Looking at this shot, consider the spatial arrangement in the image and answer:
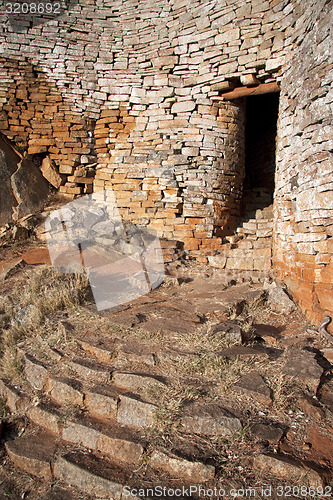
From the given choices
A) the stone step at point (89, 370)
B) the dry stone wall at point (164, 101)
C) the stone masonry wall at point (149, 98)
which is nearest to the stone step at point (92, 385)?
the stone step at point (89, 370)

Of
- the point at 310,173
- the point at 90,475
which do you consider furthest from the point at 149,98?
the point at 90,475

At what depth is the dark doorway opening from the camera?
779 centimetres

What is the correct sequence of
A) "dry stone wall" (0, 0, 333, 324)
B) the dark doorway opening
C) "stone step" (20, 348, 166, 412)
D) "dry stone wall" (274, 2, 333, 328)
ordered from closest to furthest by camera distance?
"stone step" (20, 348, 166, 412) < "dry stone wall" (274, 2, 333, 328) < "dry stone wall" (0, 0, 333, 324) < the dark doorway opening

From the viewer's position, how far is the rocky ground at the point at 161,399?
1895 millimetres

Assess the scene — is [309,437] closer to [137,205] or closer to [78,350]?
[78,350]

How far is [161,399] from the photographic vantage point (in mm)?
2279

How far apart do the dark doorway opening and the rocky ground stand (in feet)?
15.6

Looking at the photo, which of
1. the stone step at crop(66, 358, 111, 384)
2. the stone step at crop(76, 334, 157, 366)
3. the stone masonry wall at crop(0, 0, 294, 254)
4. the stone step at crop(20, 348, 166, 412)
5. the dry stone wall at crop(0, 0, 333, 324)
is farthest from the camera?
the stone masonry wall at crop(0, 0, 294, 254)

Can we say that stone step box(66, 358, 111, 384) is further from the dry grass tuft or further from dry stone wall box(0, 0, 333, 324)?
dry stone wall box(0, 0, 333, 324)

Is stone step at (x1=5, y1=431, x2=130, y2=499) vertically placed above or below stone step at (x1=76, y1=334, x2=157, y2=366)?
below

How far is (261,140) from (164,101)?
3.03 meters

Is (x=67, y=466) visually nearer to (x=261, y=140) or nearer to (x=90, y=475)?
(x=90, y=475)

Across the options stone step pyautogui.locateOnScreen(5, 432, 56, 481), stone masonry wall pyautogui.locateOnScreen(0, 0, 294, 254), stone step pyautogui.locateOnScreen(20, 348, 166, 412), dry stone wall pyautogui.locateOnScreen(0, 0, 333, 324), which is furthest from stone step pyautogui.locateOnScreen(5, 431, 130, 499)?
stone masonry wall pyautogui.locateOnScreen(0, 0, 294, 254)

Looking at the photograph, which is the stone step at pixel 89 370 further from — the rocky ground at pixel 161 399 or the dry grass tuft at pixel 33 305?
the dry grass tuft at pixel 33 305
